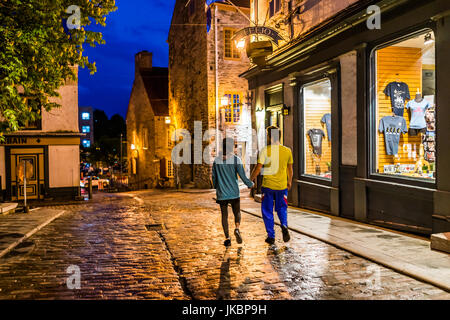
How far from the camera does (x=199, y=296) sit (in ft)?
14.5

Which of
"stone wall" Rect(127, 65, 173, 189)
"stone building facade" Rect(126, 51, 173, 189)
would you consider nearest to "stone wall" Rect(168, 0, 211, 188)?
"stone building facade" Rect(126, 51, 173, 189)

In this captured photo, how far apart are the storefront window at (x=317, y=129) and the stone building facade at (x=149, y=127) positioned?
18852mm

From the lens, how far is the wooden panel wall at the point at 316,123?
10641 millimetres

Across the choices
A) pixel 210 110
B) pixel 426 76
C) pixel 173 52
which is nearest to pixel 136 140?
pixel 173 52

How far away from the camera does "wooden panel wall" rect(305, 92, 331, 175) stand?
10.6 meters

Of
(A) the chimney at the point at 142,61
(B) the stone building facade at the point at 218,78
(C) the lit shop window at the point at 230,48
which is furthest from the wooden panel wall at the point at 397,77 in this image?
(A) the chimney at the point at 142,61

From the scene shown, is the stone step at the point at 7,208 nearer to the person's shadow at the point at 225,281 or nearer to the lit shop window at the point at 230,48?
the person's shadow at the point at 225,281

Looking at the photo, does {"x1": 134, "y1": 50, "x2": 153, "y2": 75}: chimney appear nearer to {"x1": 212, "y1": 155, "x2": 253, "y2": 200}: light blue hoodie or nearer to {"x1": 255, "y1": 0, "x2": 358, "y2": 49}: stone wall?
{"x1": 255, "y1": 0, "x2": 358, "y2": 49}: stone wall

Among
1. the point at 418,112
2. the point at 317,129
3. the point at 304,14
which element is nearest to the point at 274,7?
the point at 304,14

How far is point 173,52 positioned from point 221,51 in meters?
7.87

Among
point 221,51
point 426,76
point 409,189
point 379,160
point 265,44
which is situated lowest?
point 409,189

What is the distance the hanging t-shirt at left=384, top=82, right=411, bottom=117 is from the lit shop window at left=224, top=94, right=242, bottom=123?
14619 mm

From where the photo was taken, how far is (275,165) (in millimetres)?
6676

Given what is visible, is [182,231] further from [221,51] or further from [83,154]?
[83,154]
